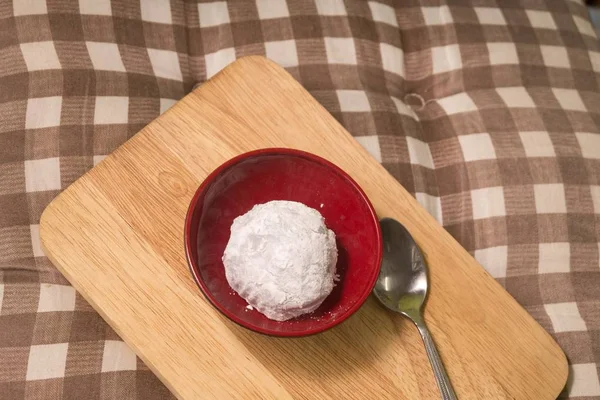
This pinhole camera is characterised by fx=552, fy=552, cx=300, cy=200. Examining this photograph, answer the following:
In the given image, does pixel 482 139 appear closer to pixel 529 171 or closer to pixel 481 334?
pixel 529 171

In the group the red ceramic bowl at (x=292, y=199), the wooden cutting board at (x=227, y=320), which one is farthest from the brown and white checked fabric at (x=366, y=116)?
the red ceramic bowl at (x=292, y=199)

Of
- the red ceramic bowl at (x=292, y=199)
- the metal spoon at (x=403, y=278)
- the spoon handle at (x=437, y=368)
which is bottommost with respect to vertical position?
the spoon handle at (x=437, y=368)

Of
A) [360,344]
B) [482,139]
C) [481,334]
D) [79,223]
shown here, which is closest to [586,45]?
[482,139]

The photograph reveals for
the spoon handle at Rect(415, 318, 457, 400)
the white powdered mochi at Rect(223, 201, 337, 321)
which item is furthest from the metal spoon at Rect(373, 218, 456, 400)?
the white powdered mochi at Rect(223, 201, 337, 321)

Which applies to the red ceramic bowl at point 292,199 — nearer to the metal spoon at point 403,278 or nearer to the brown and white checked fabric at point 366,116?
the metal spoon at point 403,278

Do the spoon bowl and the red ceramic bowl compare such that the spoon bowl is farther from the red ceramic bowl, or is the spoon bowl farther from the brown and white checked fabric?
the brown and white checked fabric

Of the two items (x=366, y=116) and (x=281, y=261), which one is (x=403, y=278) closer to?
(x=281, y=261)
